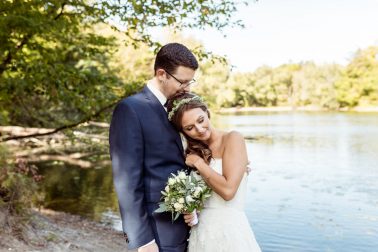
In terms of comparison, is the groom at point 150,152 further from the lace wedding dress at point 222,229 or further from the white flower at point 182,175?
the lace wedding dress at point 222,229

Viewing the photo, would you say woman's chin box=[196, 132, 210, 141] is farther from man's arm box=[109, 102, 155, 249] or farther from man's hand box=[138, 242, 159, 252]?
man's hand box=[138, 242, 159, 252]

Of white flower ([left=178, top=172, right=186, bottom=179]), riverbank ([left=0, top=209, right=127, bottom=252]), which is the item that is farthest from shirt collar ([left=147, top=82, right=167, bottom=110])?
riverbank ([left=0, top=209, right=127, bottom=252])

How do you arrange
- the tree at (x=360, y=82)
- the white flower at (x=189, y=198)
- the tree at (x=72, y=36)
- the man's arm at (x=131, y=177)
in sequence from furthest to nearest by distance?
the tree at (x=360, y=82) < the tree at (x=72, y=36) < the white flower at (x=189, y=198) < the man's arm at (x=131, y=177)

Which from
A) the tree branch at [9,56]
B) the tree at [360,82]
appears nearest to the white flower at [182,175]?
the tree branch at [9,56]

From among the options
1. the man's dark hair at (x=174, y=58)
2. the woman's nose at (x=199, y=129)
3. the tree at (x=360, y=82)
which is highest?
the man's dark hair at (x=174, y=58)

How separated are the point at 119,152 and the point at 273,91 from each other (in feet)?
291

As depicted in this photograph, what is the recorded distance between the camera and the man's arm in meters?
2.32

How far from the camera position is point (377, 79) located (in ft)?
237

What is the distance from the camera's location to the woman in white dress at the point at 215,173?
250cm

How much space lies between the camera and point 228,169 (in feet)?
8.36

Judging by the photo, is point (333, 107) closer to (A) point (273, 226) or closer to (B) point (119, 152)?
(A) point (273, 226)

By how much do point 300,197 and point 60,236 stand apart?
8194mm

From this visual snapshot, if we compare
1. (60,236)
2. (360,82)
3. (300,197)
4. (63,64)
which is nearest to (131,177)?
(60,236)

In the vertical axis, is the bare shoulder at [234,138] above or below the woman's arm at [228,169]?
above
